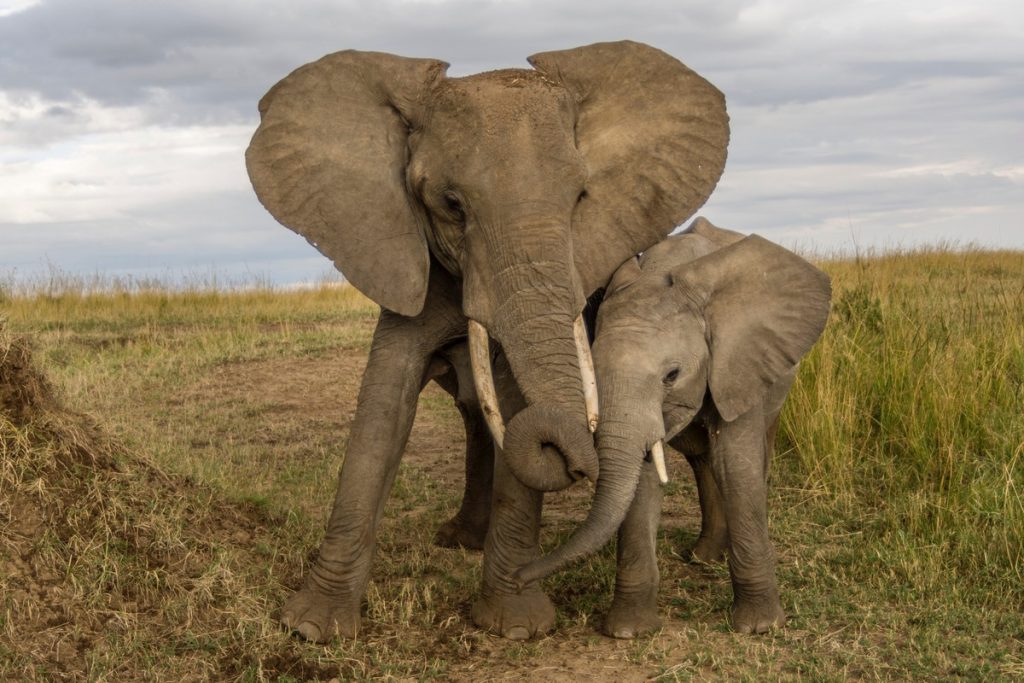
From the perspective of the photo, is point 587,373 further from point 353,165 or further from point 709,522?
point 709,522

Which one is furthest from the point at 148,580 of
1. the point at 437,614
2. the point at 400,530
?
the point at 400,530

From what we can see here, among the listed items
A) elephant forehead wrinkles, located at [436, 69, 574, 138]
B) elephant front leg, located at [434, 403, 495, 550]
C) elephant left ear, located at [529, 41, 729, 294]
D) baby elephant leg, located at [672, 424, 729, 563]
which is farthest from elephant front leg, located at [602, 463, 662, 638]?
elephant front leg, located at [434, 403, 495, 550]

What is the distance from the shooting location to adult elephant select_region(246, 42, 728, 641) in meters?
4.91

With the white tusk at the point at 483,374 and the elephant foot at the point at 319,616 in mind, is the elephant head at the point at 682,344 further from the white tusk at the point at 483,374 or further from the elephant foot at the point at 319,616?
the elephant foot at the point at 319,616

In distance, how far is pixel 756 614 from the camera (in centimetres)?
552

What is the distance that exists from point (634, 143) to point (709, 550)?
→ 92.1 inches

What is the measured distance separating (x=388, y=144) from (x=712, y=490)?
271 cm

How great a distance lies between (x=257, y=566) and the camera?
6.14 m

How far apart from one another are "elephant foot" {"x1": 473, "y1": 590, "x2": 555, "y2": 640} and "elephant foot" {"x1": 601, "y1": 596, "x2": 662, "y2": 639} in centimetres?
29

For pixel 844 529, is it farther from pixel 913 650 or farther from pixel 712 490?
pixel 913 650

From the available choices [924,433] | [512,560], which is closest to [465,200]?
[512,560]

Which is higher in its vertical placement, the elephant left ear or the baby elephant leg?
the elephant left ear

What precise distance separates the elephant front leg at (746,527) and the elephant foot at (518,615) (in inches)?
34.0

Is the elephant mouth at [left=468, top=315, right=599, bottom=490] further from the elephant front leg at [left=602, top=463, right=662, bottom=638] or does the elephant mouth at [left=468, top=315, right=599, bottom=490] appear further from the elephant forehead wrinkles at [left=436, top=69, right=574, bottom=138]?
the elephant forehead wrinkles at [left=436, top=69, right=574, bottom=138]
